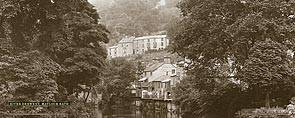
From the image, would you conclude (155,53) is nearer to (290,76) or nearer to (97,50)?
(97,50)

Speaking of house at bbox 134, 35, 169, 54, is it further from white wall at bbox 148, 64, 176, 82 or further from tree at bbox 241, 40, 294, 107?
tree at bbox 241, 40, 294, 107

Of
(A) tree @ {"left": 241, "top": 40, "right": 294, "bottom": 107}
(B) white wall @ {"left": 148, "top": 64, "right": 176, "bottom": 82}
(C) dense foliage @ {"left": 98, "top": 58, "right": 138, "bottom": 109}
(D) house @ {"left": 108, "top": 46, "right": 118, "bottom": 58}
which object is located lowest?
(A) tree @ {"left": 241, "top": 40, "right": 294, "bottom": 107}

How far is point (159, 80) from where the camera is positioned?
76.8 m

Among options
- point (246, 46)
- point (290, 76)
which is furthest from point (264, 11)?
point (290, 76)

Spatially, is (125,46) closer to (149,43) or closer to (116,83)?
(149,43)

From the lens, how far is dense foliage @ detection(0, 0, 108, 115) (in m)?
25.4

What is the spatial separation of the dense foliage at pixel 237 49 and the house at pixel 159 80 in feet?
109

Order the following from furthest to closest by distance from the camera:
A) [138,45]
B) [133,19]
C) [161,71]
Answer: [133,19] → [138,45] → [161,71]

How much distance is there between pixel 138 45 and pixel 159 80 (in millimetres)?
48510

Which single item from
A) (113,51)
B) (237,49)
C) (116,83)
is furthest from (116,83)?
→ (113,51)

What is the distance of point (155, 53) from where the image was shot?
115312 millimetres

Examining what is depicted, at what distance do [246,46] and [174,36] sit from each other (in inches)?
255

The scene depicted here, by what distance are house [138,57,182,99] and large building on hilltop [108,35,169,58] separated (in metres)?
33.8

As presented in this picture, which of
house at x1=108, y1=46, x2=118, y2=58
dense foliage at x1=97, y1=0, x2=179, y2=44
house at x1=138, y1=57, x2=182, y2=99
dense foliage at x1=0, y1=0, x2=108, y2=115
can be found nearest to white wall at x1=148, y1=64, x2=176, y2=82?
house at x1=138, y1=57, x2=182, y2=99
